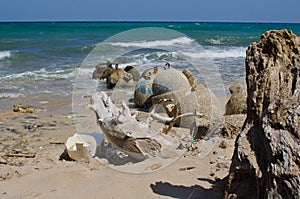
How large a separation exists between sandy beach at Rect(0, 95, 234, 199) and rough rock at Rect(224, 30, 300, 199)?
73cm

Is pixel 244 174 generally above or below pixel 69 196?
above

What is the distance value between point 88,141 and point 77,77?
9362mm

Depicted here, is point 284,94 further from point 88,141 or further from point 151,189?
point 88,141

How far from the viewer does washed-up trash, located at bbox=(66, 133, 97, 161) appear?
545cm

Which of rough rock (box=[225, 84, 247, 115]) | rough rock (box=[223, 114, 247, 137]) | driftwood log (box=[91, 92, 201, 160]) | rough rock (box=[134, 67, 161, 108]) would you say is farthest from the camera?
rough rock (box=[134, 67, 161, 108])

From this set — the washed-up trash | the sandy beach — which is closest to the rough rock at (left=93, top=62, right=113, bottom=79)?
the sandy beach

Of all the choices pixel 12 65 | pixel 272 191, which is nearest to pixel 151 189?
pixel 272 191

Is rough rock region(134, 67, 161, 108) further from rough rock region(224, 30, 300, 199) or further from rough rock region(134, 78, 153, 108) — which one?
rough rock region(224, 30, 300, 199)

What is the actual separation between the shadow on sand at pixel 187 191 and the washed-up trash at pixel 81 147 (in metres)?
1.50

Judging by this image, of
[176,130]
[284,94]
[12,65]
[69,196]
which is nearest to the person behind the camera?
[284,94]

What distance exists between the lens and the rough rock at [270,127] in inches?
112

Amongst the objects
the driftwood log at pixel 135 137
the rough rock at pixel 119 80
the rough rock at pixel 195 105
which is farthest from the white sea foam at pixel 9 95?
the driftwood log at pixel 135 137

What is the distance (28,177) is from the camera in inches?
191

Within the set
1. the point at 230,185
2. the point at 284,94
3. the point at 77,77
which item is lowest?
the point at 77,77
